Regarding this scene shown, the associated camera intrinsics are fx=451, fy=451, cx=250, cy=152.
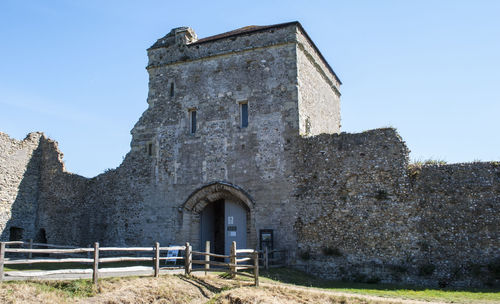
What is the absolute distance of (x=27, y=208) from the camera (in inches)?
798

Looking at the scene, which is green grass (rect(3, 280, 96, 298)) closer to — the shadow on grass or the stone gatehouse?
the shadow on grass

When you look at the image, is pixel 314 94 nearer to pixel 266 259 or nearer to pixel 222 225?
pixel 222 225

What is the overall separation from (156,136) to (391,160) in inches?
384

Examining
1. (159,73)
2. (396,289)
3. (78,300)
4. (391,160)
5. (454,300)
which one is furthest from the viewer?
(159,73)

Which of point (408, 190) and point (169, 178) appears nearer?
point (408, 190)

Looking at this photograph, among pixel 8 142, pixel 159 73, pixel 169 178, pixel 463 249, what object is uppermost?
pixel 159 73

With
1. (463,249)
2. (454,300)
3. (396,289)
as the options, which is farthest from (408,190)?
(454,300)

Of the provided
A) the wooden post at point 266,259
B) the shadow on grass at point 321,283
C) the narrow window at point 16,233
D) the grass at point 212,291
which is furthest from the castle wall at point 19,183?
the shadow on grass at point 321,283

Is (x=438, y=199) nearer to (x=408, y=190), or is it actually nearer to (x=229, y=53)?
(x=408, y=190)

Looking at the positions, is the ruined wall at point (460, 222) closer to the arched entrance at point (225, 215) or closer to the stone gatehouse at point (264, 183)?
the stone gatehouse at point (264, 183)

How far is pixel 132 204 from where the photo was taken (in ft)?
62.7

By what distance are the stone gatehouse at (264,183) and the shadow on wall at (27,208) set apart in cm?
5

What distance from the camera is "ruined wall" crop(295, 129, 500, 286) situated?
535 inches

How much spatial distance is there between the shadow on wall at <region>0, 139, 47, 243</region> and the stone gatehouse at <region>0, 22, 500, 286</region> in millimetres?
51
